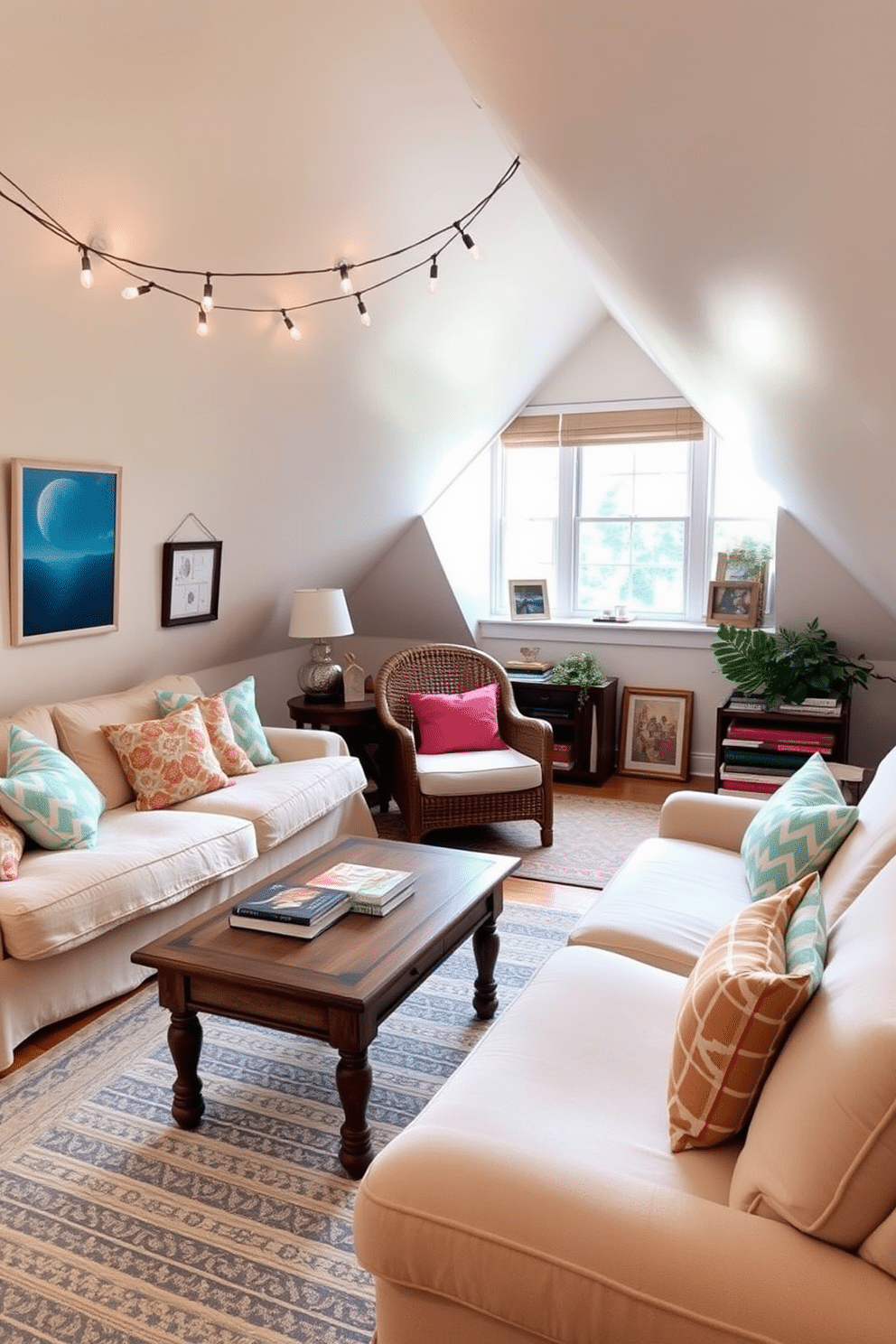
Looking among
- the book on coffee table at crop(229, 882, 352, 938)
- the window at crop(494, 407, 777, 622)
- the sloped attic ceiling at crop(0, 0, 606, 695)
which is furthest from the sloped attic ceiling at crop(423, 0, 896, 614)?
the window at crop(494, 407, 777, 622)

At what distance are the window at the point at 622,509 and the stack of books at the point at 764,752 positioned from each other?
1.03 metres

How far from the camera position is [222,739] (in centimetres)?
397

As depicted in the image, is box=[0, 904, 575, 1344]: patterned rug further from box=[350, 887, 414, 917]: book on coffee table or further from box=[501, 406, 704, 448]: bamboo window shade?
box=[501, 406, 704, 448]: bamboo window shade

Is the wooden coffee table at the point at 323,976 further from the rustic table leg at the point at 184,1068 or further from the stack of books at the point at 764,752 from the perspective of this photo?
the stack of books at the point at 764,752

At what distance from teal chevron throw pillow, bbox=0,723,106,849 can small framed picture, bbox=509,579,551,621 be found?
10.1ft

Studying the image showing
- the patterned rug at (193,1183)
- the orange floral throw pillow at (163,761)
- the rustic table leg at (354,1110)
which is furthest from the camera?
the orange floral throw pillow at (163,761)

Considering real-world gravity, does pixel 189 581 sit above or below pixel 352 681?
above

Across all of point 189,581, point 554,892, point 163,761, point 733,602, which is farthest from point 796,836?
point 733,602

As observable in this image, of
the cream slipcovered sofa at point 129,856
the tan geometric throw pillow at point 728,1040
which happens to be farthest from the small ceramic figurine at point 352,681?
the tan geometric throw pillow at point 728,1040

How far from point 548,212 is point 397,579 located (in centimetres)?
233

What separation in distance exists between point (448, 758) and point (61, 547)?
1.90m

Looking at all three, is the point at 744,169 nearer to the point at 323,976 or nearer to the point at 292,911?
the point at 323,976

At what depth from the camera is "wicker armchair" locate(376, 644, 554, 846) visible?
4301 millimetres

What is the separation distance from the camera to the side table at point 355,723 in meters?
4.66
